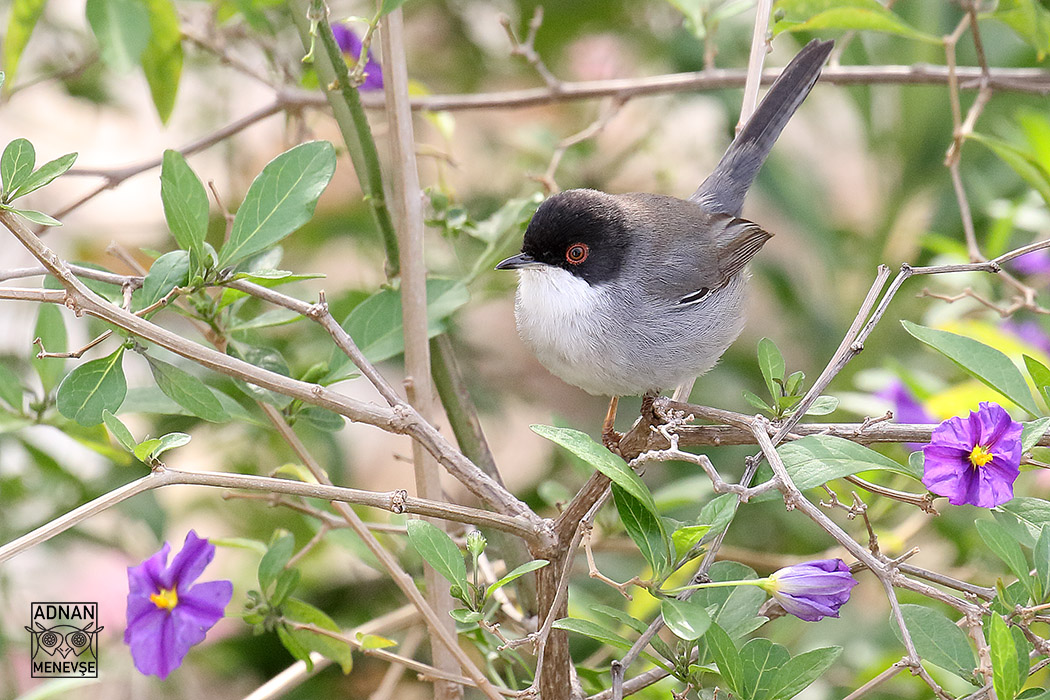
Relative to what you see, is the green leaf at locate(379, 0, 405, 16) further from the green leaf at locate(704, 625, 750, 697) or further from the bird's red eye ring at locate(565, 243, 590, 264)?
the green leaf at locate(704, 625, 750, 697)

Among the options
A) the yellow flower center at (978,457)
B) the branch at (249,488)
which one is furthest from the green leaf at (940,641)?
the branch at (249,488)

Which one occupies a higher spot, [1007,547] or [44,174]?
[44,174]

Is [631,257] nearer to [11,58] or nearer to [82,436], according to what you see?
[82,436]

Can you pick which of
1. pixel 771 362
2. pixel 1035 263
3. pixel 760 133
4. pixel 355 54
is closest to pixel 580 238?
pixel 760 133

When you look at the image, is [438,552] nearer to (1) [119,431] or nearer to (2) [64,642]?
(1) [119,431]

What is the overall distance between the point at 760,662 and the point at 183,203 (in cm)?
118

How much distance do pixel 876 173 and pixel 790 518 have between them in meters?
1.97

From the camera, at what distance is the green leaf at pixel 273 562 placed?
1824 millimetres


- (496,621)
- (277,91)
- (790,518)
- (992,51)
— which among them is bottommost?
(790,518)

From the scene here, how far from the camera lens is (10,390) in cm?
196

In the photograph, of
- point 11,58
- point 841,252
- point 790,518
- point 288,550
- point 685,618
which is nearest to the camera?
point 685,618

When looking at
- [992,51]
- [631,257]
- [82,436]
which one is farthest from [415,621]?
[992,51]

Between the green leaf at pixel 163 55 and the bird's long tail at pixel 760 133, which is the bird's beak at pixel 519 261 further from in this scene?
the green leaf at pixel 163 55

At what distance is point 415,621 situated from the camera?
7.80 feet
